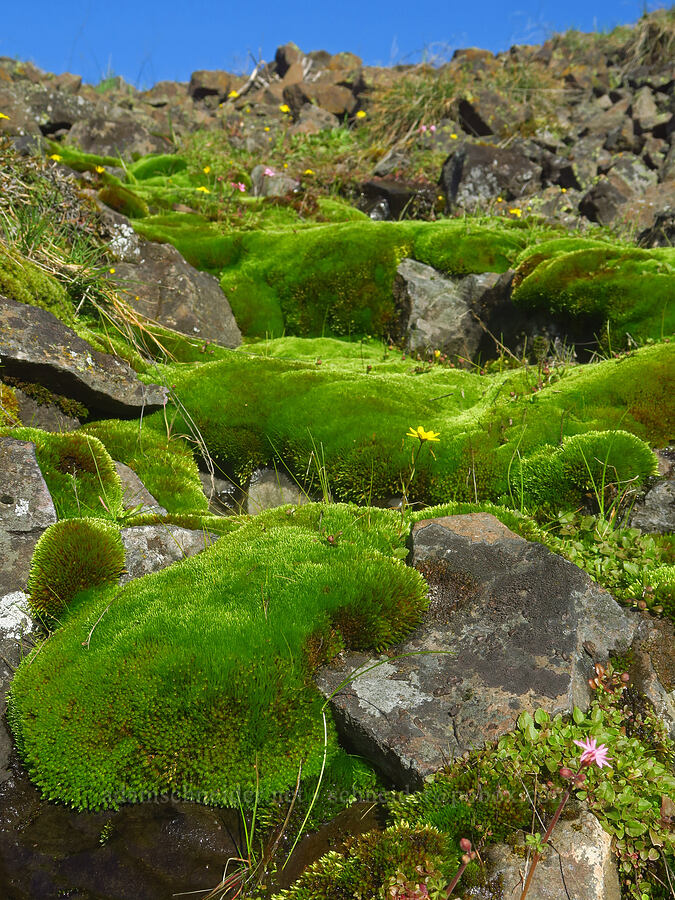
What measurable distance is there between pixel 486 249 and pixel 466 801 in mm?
8911

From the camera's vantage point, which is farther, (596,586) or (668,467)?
(668,467)

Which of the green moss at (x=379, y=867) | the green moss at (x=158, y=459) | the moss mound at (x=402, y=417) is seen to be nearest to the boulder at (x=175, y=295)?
the moss mound at (x=402, y=417)

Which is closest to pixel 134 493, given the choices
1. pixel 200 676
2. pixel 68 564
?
pixel 68 564

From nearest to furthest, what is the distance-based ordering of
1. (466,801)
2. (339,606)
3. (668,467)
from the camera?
(466,801) < (339,606) < (668,467)

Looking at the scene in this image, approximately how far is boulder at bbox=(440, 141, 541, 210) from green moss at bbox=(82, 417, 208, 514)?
33.6 ft

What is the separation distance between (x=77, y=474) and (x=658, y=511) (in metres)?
4.52

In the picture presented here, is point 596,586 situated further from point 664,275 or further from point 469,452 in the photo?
point 664,275

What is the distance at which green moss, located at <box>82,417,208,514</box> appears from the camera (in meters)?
5.62

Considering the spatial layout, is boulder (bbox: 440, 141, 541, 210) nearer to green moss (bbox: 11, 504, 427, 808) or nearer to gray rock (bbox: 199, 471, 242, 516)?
gray rock (bbox: 199, 471, 242, 516)

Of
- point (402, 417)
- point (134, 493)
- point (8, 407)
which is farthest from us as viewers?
point (402, 417)

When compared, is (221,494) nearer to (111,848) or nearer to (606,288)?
(111,848)

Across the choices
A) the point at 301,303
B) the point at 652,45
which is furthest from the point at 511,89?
the point at 301,303

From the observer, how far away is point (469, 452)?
571 cm

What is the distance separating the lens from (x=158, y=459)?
236 inches
